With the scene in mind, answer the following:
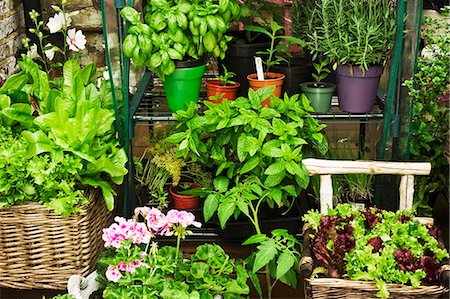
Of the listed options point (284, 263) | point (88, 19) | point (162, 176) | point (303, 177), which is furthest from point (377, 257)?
point (88, 19)

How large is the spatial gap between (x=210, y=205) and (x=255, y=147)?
0.24 meters

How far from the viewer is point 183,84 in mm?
A: 2361

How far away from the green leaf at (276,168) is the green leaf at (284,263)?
262 millimetres

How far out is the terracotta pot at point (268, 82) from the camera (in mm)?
2389

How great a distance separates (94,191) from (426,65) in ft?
3.87

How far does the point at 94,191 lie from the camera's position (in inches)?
91.5

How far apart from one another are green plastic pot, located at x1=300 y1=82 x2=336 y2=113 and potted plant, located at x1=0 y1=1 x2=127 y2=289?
25.8 inches

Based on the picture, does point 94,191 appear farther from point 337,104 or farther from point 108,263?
point 337,104

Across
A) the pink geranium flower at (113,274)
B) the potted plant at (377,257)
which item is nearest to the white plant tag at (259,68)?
the potted plant at (377,257)

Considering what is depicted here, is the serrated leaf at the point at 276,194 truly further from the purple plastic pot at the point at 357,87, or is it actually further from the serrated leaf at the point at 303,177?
the purple plastic pot at the point at 357,87

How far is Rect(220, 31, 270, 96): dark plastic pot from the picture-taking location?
97.7 inches

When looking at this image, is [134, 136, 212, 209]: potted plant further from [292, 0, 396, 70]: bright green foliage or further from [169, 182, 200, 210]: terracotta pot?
[292, 0, 396, 70]: bright green foliage

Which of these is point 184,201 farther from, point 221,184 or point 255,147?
point 255,147

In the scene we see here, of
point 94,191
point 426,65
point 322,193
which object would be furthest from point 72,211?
point 426,65
